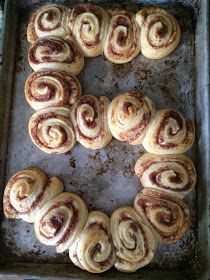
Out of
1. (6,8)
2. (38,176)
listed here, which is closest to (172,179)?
(38,176)

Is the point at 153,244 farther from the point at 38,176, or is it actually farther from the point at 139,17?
the point at 139,17

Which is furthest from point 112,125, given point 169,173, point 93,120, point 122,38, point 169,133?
point 122,38

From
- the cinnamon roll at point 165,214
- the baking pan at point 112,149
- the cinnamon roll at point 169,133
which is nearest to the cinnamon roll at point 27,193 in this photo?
the baking pan at point 112,149

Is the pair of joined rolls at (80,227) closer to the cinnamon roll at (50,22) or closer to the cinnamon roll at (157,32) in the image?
the cinnamon roll at (50,22)

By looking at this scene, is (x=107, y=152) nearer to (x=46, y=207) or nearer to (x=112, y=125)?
(x=112, y=125)

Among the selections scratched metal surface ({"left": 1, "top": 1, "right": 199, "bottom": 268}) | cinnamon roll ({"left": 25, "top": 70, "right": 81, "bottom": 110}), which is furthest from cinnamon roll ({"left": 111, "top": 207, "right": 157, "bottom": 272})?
cinnamon roll ({"left": 25, "top": 70, "right": 81, "bottom": 110})
